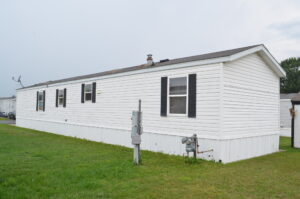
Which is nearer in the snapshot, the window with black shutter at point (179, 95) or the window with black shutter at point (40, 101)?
the window with black shutter at point (179, 95)

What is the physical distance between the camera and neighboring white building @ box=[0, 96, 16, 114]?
3816 cm

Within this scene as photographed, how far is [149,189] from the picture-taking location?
14.3ft

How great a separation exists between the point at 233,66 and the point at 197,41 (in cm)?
1242

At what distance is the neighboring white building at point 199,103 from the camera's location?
6.95 meters

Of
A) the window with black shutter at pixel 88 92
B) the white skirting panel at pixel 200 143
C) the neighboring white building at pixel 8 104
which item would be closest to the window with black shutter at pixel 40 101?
the white skirting panel at pixel 200 143

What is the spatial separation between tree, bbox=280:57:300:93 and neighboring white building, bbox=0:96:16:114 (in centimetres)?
4016

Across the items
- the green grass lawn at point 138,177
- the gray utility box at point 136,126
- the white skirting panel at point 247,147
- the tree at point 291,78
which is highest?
the tree at point 291,78

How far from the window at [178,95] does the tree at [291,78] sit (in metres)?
33.7

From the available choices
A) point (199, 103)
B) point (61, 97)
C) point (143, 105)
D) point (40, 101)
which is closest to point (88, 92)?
point (61, 97)

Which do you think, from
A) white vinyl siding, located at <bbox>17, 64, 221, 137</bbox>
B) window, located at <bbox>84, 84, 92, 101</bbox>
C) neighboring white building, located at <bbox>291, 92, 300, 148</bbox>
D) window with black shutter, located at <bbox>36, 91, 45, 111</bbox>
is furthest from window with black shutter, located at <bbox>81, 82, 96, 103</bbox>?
neighboring white building, located at <bbox>291, 92, 300, 148</bbox>

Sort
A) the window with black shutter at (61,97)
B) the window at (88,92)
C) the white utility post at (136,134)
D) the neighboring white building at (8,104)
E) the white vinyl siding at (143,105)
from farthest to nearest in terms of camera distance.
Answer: the neighboring white building at (8,104) < the window with black shutter at (61,97) < the window at (88,92) < the white vinyl siding at (143,105) < the white utility post at (136,134)

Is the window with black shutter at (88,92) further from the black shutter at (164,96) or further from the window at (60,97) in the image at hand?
the black shutter at (164,96)

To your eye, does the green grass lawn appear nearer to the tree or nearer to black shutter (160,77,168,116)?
black shutter (160,77,168,116)

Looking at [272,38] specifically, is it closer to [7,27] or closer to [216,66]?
[216,66]
